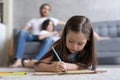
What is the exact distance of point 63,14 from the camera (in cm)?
360

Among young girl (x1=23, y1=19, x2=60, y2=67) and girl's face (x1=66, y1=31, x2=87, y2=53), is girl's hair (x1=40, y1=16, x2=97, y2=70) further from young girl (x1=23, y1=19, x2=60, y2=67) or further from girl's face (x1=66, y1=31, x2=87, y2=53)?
young girl (x1=23, y1=19, x2=60, y2=67)

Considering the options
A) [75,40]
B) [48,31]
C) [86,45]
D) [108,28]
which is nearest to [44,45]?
[48,31]

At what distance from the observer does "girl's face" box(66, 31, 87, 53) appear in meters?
1.11

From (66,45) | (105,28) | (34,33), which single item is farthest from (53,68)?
(105,28)

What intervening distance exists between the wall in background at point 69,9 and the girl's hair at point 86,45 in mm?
2346

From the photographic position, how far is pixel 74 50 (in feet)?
3.80

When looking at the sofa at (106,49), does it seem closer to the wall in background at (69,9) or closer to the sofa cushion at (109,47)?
the sofa cushion at (109,47)

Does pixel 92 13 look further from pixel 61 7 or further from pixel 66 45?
pixel 66 45

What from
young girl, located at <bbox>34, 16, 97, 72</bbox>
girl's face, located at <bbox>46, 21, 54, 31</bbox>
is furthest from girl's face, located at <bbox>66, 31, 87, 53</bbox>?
girl's face, located at <bbox>46, 21, 54, 31</bbox>

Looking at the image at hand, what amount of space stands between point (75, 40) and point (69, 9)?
99.7 inches

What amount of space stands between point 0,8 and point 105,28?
141cm

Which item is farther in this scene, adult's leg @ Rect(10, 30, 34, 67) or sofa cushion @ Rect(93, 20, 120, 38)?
sofa cushion @ Rect(93, 20, 120, 38)

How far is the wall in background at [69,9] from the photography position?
11.6 feet

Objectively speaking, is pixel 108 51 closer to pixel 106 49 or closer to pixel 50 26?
pixel 106 49
